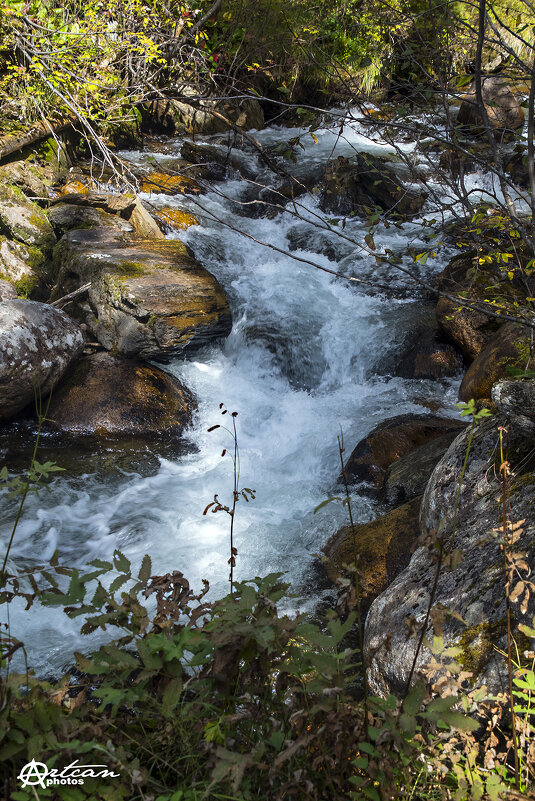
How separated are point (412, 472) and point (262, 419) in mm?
2391

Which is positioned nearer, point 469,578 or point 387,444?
point 469,578

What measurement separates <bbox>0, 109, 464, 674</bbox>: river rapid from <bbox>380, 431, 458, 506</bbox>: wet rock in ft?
0.68

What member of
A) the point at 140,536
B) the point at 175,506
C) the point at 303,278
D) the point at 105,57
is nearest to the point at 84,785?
the point at 140,536

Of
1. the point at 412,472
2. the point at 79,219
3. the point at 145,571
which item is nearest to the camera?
the point at 145,571

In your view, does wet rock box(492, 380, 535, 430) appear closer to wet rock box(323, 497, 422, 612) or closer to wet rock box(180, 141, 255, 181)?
wet rock box(323, 497, 422, 612)

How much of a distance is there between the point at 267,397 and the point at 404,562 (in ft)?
11.8

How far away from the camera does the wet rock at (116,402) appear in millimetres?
5719

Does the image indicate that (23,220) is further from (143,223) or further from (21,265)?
(143,223)

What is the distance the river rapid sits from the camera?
14.1ft

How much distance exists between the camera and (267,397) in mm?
6855

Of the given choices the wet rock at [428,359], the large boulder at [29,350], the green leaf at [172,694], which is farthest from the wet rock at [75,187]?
the green leaf at [172,694]

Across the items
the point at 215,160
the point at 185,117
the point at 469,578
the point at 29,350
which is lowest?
the point at 29,350

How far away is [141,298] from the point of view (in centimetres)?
621
